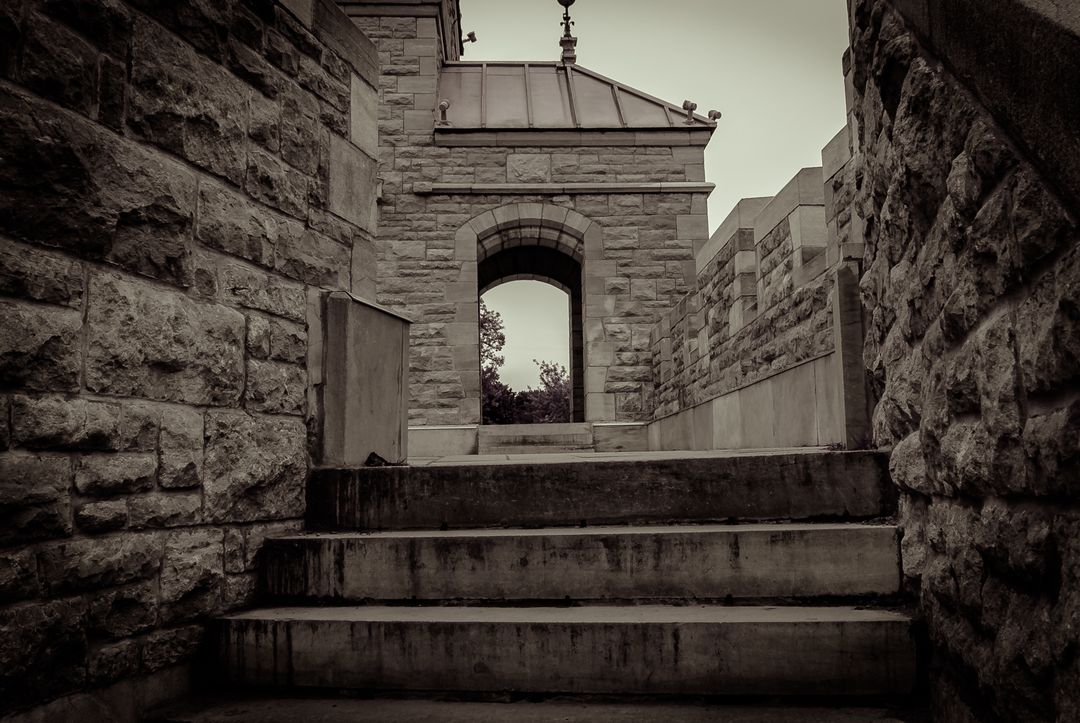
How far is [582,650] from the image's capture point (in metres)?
2.39

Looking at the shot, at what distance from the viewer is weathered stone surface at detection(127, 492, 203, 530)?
2.38m

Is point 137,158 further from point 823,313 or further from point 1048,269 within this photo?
point 823,313

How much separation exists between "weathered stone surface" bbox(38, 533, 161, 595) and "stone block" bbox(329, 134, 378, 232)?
166 centimetres

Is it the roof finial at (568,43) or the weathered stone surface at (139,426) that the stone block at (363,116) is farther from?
the roof finial at (568,43)

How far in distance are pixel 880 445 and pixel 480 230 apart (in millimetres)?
8753

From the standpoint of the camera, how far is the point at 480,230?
439 inches

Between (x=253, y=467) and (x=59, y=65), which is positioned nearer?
(x=59, y=65)

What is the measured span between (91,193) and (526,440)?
25.7ft

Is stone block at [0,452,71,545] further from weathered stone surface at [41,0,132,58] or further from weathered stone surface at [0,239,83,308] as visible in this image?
weathered stone surface at [41,0,132,58]

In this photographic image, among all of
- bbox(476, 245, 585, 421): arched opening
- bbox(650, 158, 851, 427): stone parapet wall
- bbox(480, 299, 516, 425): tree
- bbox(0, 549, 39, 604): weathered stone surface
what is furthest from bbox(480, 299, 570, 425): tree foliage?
bbox(0, 549, 39, 604): weathered stone surface

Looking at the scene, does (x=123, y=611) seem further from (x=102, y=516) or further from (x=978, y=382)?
(x=978, y=382)

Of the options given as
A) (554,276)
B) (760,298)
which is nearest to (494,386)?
(554,276)

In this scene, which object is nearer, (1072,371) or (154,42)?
(1072,371)

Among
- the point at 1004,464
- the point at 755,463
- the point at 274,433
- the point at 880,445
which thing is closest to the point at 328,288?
the point at 274,433
